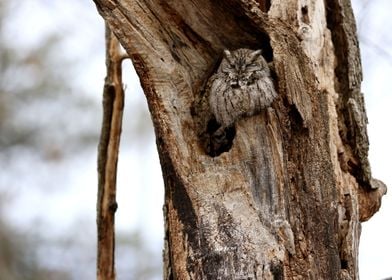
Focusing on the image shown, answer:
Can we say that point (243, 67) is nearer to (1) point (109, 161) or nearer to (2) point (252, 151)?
(2) point (252, 151)

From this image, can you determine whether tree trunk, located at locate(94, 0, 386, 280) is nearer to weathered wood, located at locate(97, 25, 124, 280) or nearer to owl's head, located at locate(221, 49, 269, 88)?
owl's head, located at locate(221, 49, 269, 88)

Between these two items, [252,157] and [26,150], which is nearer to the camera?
[252,157]

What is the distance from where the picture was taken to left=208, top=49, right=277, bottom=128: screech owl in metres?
2.42

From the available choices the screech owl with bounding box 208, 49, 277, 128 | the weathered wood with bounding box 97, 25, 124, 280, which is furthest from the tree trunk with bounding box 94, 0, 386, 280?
the weathered wood with bounding box 97, 25, 124, 280

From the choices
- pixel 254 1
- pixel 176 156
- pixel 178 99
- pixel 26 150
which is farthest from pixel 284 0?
pixel 26 150

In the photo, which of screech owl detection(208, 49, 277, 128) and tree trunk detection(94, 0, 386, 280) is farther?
screech owl detection(208, 49, 277, 128)

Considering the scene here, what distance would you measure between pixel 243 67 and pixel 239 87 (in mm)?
120

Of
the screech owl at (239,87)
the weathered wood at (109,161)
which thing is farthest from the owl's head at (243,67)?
the weathered wood at (109,161)

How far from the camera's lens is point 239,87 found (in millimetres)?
2545

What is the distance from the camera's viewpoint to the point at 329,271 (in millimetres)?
2264

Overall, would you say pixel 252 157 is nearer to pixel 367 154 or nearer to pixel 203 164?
pixel 203 164

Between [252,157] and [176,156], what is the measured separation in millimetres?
249

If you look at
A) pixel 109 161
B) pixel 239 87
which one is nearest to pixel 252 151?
pixel 239 87

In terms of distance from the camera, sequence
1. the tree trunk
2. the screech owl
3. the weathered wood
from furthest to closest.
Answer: the weathered wood, the screech owl, the tree trunk
